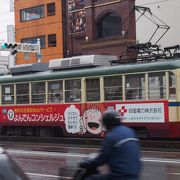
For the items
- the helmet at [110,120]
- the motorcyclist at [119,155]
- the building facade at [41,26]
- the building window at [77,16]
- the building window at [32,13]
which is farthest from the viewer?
the building window at [32,13]

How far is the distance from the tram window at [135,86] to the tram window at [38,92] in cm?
467

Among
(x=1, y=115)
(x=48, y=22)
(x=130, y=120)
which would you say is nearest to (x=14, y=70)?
(x=1, y=115)

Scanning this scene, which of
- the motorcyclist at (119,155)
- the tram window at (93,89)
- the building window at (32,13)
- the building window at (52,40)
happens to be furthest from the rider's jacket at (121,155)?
the building window at (32,13)

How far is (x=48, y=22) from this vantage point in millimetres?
53125

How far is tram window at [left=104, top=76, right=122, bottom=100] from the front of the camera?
65.4 feet

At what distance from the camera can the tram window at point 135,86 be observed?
62.8 feet

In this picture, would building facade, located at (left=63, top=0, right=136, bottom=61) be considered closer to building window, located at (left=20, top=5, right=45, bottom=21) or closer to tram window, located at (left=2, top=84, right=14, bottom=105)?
building window, located at (left=20, top=5, right=45, bottom=21)

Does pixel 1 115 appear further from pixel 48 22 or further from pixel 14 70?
pixel 48 22

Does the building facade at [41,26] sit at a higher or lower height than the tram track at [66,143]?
higher

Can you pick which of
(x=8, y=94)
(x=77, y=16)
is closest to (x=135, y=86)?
(x=8, y=94)

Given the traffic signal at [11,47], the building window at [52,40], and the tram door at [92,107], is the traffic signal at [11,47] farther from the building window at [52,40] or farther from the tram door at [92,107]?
the tram door at [92,107]

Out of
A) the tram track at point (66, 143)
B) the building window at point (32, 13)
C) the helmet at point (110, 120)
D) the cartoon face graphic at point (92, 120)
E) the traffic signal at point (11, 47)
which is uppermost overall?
the building window at point (32, 13)

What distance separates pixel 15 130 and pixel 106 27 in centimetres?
2178

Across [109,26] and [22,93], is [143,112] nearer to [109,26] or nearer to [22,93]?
[22,93]
